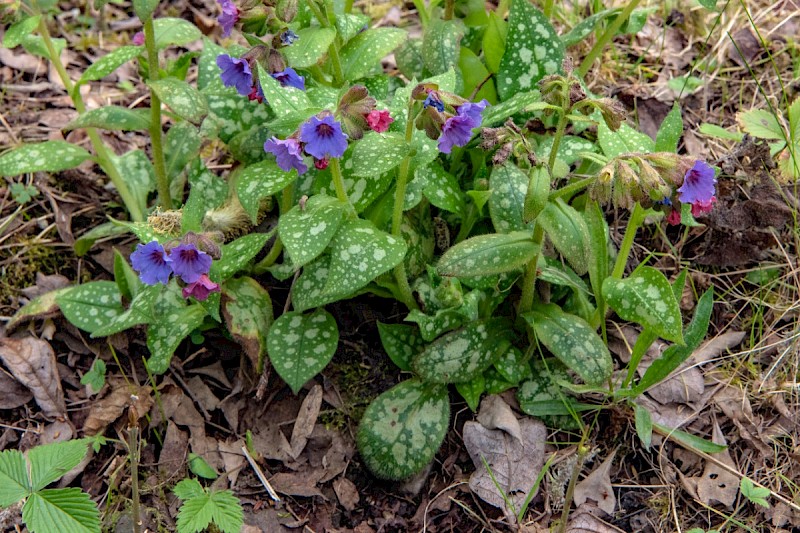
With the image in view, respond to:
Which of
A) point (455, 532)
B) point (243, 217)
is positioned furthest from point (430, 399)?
point (243, 217)

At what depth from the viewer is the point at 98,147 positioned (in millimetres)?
2951

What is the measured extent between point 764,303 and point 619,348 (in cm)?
54

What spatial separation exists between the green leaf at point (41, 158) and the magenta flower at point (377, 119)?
1275 millimetres

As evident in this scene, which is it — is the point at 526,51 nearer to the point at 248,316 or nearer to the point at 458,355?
the point at 458,355

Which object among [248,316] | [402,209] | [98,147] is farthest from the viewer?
[98,147]

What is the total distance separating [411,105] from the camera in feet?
7.19

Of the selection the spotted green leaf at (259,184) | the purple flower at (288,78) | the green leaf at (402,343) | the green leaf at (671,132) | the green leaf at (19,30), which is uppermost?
the green leaf at (19,30)

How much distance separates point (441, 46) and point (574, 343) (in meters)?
1.14

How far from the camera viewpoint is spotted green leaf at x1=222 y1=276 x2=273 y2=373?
265cm

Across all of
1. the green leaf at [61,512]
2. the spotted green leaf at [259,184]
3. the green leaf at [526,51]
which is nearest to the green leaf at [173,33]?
the spotted green leaf at [259,184]

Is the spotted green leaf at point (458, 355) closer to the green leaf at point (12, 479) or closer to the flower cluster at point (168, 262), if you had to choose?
the flower cluster at point (168, 262)

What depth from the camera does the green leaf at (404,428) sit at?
254cm

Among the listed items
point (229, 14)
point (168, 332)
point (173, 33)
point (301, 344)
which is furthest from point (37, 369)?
point (229, 14)

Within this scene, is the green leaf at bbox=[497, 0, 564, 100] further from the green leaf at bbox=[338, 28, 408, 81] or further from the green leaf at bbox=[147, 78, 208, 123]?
the green leaf at bbox=[147, 78, 208, 123]
